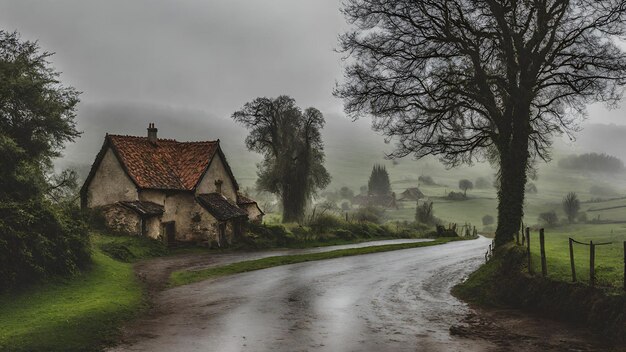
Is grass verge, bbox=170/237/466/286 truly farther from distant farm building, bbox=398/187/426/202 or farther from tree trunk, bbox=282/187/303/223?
distant farm building, bbox=398/187/426/202

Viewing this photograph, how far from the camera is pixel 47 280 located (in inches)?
715

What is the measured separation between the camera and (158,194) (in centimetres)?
3844

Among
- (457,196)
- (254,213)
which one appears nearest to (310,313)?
(254,213)

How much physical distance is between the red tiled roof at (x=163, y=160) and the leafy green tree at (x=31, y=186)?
7269 millimetres

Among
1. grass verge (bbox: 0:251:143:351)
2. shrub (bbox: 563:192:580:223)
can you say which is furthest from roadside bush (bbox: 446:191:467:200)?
grass verge (bbox: 0:251:143:351)

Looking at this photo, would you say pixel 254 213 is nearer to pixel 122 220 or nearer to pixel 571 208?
pixel 122 220

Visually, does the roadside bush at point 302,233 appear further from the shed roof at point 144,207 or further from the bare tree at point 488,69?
the bare tree at point 488,69

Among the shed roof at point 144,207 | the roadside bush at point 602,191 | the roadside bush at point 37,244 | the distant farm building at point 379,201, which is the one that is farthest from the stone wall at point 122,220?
the roadside bush at point 602,191

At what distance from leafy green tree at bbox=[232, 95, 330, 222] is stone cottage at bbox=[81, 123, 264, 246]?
1389cm

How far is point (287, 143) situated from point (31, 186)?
3887cm

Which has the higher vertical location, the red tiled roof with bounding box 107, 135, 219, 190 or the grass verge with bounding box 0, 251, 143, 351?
the red tiled roof with bounding box 107, 135, 219, 190

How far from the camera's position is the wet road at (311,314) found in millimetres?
12273

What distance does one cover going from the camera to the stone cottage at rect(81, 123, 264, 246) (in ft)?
118

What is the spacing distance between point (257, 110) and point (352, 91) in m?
36.7
